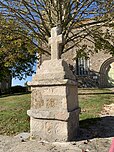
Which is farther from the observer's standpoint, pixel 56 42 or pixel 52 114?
pixel 56 42

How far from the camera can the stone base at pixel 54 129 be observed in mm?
4289

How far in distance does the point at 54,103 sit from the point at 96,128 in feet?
5.58

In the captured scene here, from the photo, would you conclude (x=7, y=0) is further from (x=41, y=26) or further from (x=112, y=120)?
(x=112, y=120)

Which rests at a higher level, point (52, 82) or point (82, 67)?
point (82, 67)

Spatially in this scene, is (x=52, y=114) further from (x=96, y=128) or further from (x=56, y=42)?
(x=56, y=42)

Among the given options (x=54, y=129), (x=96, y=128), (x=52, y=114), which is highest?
(x=52, y=114)

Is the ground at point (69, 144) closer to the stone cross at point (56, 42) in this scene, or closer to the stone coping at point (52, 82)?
the stone coping at point (52, 82)

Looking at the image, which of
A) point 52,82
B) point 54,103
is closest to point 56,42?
point 52,82

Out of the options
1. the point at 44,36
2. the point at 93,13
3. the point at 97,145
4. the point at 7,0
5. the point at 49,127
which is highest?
the point at 7,0

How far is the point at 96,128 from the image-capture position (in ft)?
17.6

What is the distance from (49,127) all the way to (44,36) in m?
7.56

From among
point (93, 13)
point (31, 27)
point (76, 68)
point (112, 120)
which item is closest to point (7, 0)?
point (31, 27)

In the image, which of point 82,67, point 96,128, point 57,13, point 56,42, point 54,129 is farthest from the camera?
point 82,67

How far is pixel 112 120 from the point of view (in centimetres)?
630
